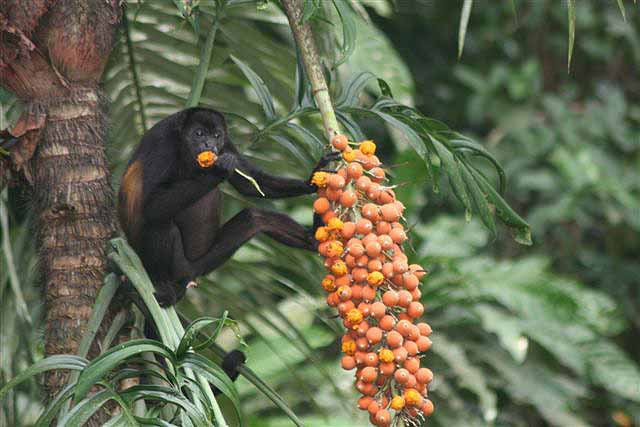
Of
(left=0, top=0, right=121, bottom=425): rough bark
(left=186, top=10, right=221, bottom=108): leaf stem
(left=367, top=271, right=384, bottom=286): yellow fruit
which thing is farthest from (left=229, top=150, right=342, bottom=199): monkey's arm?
(left=367, top=271, right=384, bottom=286): yellow fruit

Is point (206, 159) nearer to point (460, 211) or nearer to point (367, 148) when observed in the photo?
point (367, 148)

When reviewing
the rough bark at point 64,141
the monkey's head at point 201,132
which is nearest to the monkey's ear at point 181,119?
the monkey's head at point 201,132

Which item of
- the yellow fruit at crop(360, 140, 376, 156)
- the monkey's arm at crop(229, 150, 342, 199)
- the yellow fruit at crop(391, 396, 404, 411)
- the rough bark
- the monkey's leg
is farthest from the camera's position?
the monkey's leg

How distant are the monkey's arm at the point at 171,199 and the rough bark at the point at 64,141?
1.15 ft

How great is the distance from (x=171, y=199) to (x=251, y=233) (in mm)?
258

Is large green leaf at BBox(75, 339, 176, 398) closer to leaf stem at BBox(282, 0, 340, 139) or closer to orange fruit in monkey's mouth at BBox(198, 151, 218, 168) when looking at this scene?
leaf stem at BBox(282, 0, 340, 139)

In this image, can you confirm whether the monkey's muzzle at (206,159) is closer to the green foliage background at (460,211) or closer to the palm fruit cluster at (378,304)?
the green foliage background at (460,211)

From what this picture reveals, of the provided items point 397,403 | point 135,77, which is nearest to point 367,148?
point 397,403

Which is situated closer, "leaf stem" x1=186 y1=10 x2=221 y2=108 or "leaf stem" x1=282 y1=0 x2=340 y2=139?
"leaf stem" x1=282 y1=0 x2=340 y2=139

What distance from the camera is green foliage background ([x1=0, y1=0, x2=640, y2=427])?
2824 mm

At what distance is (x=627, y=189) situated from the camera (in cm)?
549

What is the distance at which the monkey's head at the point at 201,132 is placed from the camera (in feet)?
8.21

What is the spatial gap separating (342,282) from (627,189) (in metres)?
4.10

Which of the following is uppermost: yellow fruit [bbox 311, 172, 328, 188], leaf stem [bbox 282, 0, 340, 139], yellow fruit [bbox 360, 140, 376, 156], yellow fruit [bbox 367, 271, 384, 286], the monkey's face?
leaf stem [bbox 282, 0, 340, 139]
